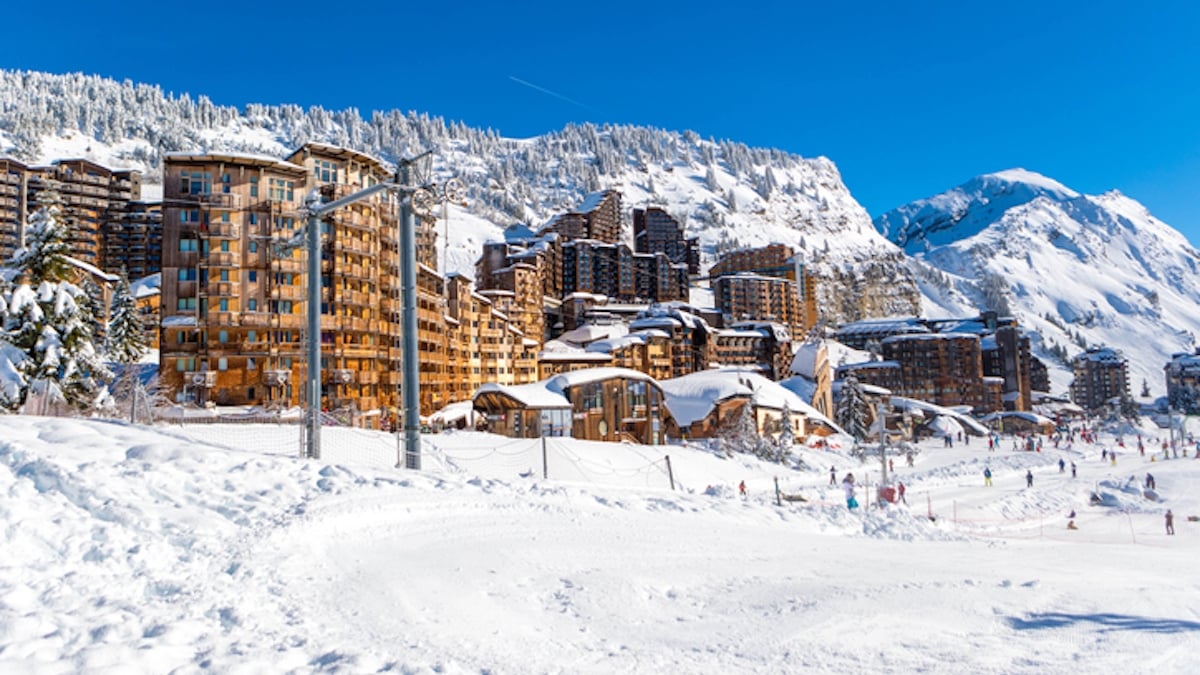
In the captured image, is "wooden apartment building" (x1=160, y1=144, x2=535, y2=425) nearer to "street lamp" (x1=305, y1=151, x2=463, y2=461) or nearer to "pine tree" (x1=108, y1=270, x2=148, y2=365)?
"pine tree" (x1=108, y1=270, x2=148, y2=365)

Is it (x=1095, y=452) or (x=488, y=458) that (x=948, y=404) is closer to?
(x=1095, y=452)

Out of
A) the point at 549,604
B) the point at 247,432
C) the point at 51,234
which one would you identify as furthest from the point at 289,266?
the point at 549,604

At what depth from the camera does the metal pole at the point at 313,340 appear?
18891 millimetres

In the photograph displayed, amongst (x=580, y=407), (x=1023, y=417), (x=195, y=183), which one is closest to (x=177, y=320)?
(x=195, y=183)

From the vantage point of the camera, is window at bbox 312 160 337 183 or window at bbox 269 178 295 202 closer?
window at bbox 269 178 295 202

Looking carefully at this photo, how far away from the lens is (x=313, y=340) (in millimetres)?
20234

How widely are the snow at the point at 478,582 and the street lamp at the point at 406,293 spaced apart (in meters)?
2.11

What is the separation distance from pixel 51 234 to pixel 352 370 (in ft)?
76.9

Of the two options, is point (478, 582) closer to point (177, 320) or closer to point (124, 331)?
point (177, 320)

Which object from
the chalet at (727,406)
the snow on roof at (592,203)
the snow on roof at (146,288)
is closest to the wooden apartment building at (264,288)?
the chalet at (727,406)

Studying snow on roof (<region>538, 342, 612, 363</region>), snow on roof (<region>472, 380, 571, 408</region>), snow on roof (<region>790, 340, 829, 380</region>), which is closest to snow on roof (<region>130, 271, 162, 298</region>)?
snow on roof (<region>538, 342, 612, 363</region>)

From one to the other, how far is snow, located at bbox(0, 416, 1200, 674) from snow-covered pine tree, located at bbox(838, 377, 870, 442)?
66950 millimetres

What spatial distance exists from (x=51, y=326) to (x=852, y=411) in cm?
7622

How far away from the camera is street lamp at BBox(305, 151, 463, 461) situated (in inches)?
738
